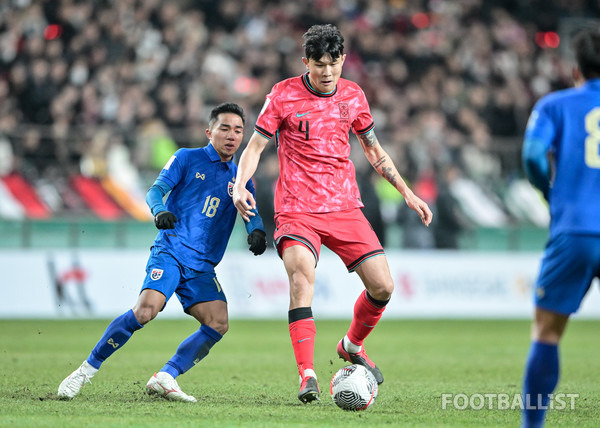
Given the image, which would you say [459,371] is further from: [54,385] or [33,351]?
[33,351]

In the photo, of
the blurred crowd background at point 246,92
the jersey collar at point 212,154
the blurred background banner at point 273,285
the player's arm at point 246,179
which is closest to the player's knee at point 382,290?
the player's arm at point 246,179

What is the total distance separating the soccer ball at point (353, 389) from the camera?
5.68 meters

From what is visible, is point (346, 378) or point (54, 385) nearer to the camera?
point (346, 378)

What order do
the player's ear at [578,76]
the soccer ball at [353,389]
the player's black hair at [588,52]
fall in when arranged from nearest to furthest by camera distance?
the player's black hair at [588,52] < the player's ear at [578,76] < the soccer ball at [353,389]

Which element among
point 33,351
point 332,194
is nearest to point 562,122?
point 332,194

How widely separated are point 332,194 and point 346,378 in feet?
4.44

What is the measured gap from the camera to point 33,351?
990 centimetres

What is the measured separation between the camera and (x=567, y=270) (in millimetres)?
4047

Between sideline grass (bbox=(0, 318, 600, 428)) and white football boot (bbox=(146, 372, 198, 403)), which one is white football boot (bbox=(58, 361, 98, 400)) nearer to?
sideline grass (bbox=(0, 318, 600, 428))

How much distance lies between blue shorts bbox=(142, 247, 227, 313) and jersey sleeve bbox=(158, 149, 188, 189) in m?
0.52

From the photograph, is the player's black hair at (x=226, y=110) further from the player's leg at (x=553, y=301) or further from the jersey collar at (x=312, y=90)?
the player's leg at (x=553, y=301)

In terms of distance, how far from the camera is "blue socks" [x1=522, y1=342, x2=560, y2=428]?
13.5 feet

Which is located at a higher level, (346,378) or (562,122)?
(562,122)

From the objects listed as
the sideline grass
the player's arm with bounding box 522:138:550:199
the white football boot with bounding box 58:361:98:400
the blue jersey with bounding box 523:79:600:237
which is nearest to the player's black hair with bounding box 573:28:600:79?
the blue jersey with bounding box 523:79:600:237
